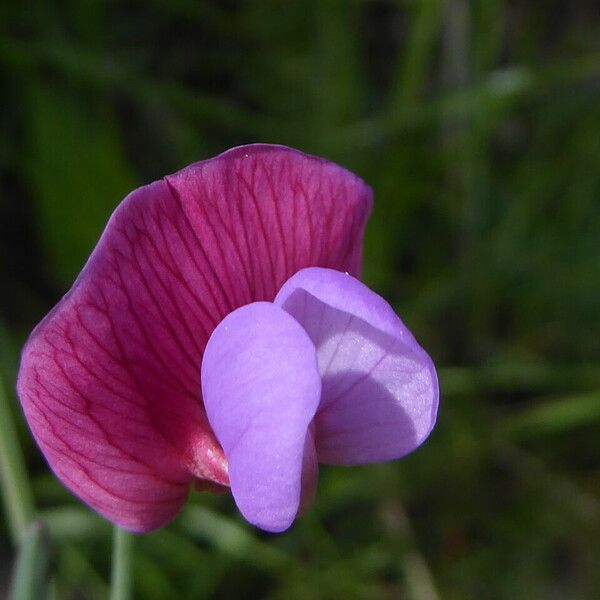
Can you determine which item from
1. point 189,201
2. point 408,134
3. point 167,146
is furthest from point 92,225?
point 189,201

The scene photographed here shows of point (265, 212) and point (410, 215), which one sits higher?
point (265, 212)

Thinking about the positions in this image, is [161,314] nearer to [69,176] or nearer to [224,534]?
[224,534]

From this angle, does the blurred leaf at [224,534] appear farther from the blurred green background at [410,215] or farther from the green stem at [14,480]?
the green stem at [14,480]

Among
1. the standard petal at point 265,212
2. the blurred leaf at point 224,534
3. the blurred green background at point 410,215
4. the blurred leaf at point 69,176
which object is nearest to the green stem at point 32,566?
the standard petal at point 265,212

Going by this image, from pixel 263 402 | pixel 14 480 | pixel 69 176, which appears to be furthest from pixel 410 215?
pixel 263 402

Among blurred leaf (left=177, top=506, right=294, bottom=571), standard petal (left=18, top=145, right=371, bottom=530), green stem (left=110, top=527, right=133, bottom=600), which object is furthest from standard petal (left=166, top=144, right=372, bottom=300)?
blurred leaf (left=177, top=506, right=294, bottom=571)

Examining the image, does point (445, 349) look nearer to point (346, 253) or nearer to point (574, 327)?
point (574, 327)
